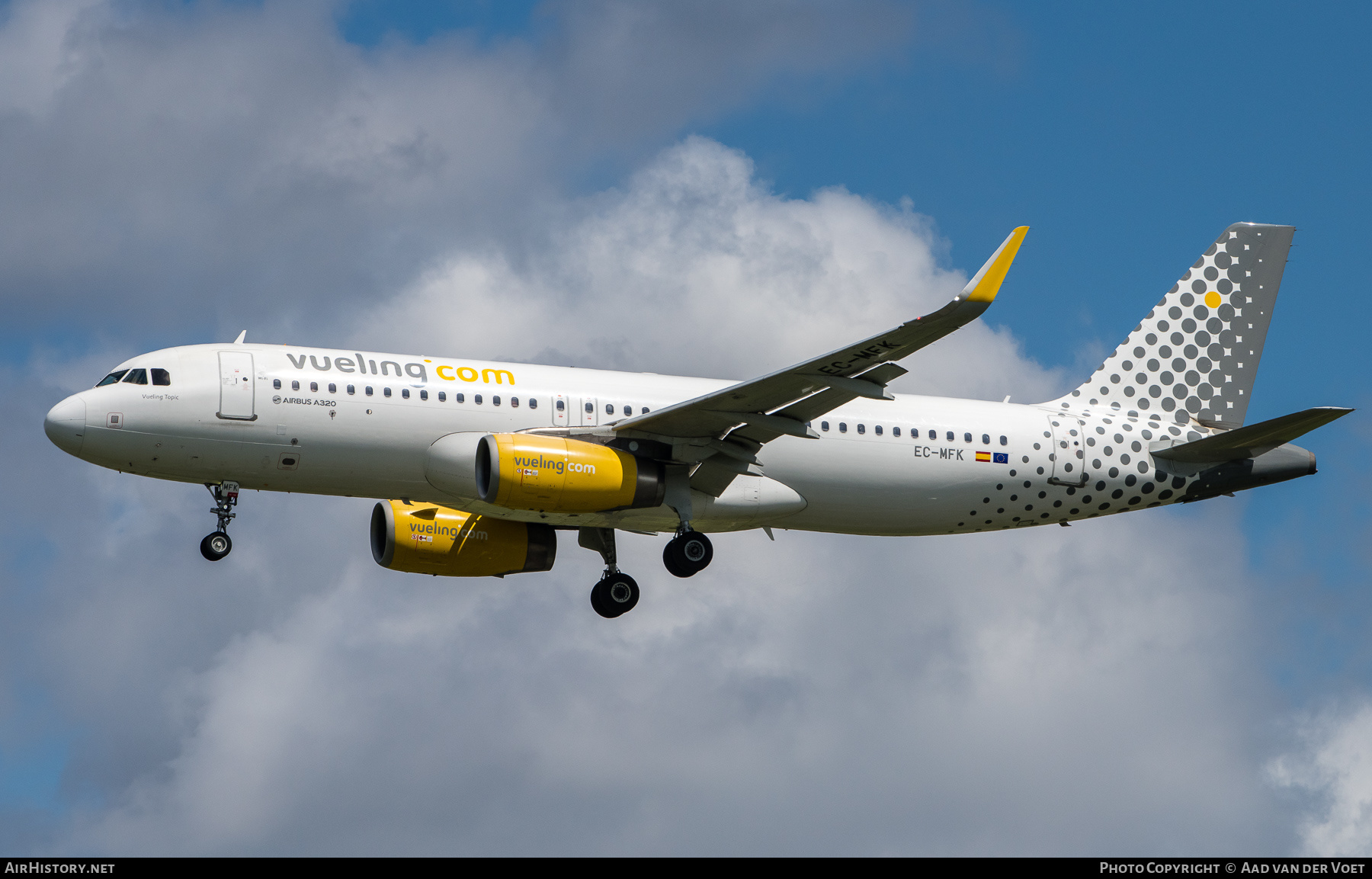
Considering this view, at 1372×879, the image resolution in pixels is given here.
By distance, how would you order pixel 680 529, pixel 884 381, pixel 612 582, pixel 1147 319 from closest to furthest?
pixel 884 381, pixel 680 529, pixel 612 582, pixel 1147 319

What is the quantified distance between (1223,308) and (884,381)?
1383 centimetres

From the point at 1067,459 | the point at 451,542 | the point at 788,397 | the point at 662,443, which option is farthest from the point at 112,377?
the point at 1067,459

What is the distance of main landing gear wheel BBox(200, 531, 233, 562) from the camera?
3475cm

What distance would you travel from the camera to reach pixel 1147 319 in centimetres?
4303

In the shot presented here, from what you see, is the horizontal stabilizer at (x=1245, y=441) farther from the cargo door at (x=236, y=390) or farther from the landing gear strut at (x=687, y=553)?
the cargo door at (x=236, y=390)

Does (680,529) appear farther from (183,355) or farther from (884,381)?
(183,355)

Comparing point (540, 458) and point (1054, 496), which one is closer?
point (540, 458)

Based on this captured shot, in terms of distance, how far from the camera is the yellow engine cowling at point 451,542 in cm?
3900

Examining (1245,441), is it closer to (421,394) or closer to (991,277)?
(991,277)

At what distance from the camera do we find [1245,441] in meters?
38.5

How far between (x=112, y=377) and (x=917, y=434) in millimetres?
17086

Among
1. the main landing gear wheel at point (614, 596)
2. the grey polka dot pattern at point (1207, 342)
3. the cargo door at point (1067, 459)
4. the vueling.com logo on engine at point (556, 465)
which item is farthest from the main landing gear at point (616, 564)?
the grey polka dot pattern at point (1207, 342)

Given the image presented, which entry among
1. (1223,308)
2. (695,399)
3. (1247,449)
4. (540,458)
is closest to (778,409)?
(695,399)
